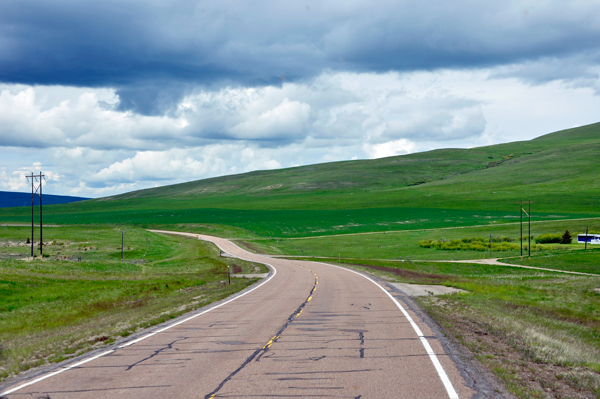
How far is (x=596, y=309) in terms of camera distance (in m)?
24.7

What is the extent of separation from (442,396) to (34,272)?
4319 cm

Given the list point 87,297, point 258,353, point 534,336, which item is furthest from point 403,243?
point 258,353

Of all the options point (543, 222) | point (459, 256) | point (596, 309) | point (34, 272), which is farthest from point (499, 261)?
point (34, 272)

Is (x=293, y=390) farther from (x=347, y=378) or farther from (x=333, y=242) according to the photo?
(x=333, y=242)

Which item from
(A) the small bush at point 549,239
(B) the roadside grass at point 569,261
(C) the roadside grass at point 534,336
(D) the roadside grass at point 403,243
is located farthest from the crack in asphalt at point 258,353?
(A) the small bush at point 549,239

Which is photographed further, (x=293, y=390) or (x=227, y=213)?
(x=227, y=213)

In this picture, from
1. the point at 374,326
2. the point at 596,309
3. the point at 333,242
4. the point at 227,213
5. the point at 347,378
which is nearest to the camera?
the point at 347,378

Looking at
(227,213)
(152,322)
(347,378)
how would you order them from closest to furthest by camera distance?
(347,378), (152,322), (227,213)

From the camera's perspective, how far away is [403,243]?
86000 millimetres

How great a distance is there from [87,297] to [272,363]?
2326 centimetres

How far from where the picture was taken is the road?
8864mm

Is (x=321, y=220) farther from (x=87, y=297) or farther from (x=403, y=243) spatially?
(x=87, y=297)

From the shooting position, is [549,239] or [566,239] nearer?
[566,239]

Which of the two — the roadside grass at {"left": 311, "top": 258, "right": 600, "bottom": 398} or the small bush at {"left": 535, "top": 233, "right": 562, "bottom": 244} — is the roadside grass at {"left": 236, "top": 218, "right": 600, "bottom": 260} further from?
the roadside grass at {"left": 311, "top": 258, "right": 600, "bottom": 398}
